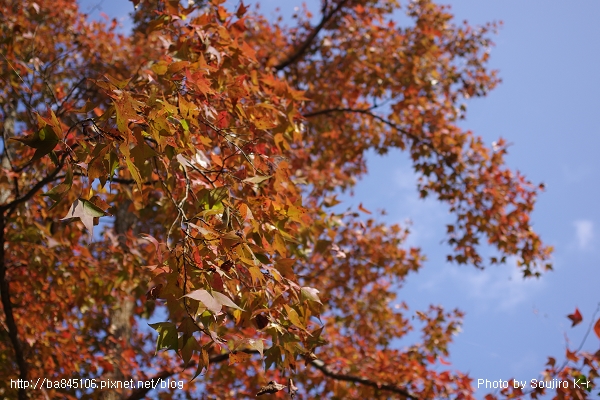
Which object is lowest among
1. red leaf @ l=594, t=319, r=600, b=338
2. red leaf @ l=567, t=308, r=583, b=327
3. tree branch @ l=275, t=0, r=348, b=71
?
red leaf @ l=594, t=319, r=600, b=338

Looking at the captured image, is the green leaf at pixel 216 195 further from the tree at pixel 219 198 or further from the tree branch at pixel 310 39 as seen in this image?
the tree branch at pixel 310 39

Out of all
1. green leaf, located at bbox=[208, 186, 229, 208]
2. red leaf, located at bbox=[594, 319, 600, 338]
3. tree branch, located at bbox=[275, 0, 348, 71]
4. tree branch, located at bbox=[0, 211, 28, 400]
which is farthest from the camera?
tree branch, located at bbox=[275, 0, 348, 71]

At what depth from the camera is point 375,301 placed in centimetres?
949

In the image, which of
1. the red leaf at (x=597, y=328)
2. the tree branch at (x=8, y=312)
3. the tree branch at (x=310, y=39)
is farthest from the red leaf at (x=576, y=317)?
the tree branch at (x=310, y=39)

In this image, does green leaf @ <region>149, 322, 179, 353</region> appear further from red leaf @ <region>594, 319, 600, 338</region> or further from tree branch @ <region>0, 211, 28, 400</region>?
tree branch @ <region>0, 211, 28, 400</region>

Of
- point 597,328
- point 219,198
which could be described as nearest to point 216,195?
point 219,198

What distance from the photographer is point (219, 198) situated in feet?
6.88

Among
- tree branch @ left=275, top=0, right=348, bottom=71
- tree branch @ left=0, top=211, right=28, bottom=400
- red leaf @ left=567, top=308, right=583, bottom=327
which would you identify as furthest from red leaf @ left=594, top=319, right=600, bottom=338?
tree branch @ left=275, top=0, right=348, bottom=71

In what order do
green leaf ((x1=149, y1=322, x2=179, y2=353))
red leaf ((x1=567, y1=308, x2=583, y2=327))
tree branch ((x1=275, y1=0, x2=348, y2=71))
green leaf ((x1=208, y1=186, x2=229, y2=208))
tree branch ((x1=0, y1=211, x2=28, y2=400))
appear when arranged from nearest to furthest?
green leaf ((x1=149, y1=322, x2=179, y2=353))
green leaf ((x1=208, y1=186, x2=229, y2=208))
red leaf ((x1=567, y1=308, x2=583, y2=327))
tree branch ((x1=0, y1=211, x2=28, y2=400))
tree branch ((x1=275, y1=0, x2=348, y2=71))

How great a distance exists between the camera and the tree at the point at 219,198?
192 centimetres

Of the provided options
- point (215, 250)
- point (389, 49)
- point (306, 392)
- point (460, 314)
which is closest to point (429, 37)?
point (389, 49)

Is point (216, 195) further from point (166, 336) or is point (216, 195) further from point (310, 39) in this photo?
point (310, 39)

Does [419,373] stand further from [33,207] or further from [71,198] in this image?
[33,207]

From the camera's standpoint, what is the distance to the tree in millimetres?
1921
